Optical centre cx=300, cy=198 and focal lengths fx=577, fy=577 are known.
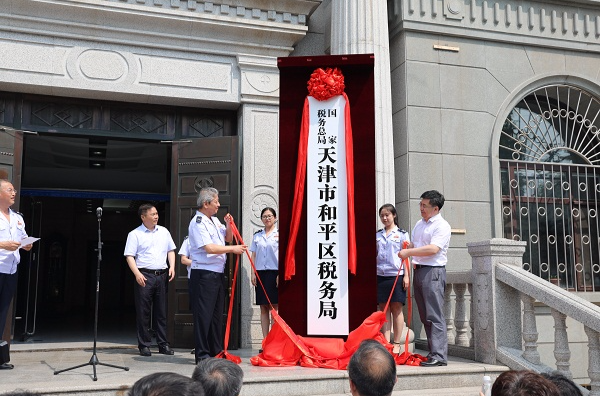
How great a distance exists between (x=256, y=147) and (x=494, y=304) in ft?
12.5

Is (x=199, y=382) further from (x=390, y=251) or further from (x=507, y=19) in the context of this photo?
(x=507, y=19)

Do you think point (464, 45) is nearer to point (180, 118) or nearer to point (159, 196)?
point (180, 118)

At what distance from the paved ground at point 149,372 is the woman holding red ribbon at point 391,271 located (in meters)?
0.73

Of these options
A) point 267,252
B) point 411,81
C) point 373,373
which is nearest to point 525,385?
point 373,373

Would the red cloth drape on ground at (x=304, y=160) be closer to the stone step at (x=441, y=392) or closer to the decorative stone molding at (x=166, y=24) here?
the stone step at (x=441, y=392)

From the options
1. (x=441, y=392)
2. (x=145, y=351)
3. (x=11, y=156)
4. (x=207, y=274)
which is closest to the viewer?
(x=441, y=392)

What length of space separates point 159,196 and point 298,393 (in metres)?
7.26

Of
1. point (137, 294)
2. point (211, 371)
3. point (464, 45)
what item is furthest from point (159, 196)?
point (211, 371)

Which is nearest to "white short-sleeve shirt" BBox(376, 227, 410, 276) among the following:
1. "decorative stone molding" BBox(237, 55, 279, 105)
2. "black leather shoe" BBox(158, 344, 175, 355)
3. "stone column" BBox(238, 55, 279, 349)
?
"stone column" BBox(238, 55, 279, 349)

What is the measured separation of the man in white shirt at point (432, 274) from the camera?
18.6 feet

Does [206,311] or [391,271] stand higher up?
[391,271]

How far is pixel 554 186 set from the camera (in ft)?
27.9

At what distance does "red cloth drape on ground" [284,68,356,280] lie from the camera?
226 inches

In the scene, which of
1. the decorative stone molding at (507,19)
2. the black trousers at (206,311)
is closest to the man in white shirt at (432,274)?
the black trousers at (206,311)
